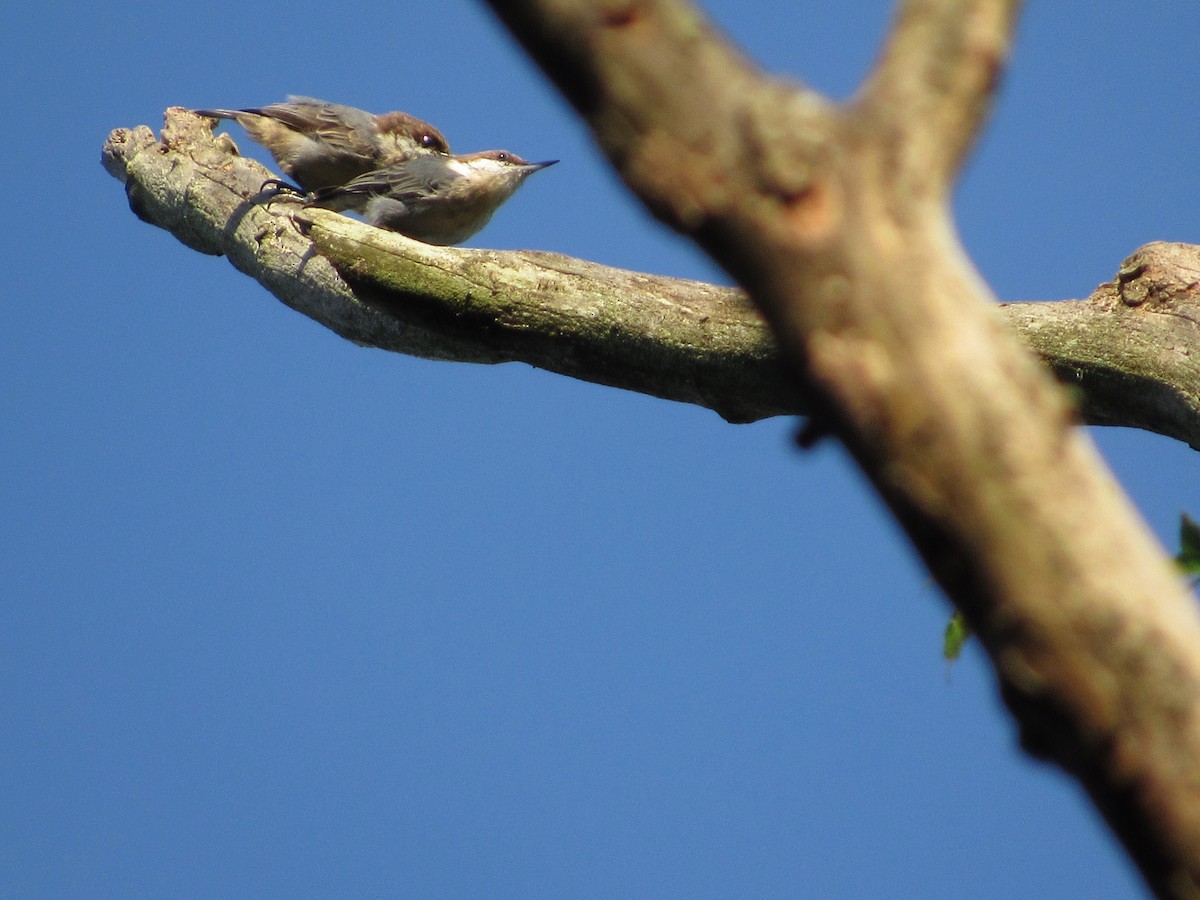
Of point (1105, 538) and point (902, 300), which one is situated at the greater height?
point (902, 300)

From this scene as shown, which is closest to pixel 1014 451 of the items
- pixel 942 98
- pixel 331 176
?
pixel 942 98

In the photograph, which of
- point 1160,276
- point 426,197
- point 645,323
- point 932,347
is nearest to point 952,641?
point 932,347

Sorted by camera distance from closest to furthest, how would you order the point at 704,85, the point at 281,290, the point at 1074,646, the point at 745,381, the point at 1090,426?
1. the point at 1074,646
2. the point at 704,85
3. the point at 745,381
4. the point at 1090,426
5. the point at 281,290

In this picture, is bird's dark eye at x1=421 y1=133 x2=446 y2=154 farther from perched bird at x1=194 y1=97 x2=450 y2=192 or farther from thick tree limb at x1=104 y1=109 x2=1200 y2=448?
thick tree limb at x1=104 y1=109 x2=1200 y2=448

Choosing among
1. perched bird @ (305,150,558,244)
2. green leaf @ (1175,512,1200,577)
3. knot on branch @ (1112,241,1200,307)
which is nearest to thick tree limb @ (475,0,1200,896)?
green leaf @ (1175,512,1200,577)

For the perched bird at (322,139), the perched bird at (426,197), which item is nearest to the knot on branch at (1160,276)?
the perched bird at (426,197)

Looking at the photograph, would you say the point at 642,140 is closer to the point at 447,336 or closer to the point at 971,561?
the point at 971,561
